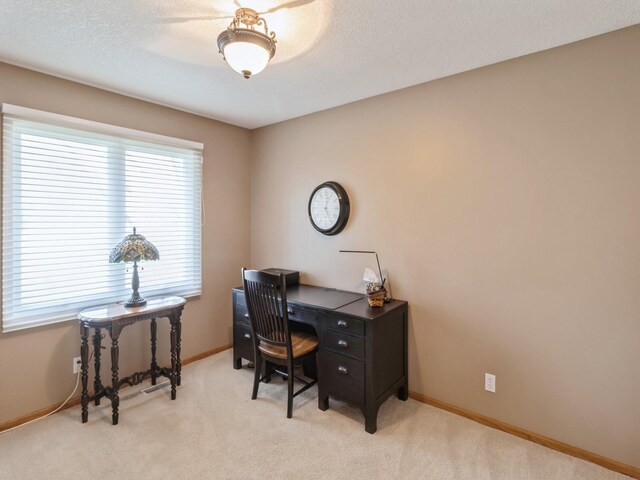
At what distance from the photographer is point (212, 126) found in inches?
142

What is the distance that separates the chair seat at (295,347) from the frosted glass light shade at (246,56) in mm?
1873

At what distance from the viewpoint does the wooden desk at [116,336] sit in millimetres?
2406

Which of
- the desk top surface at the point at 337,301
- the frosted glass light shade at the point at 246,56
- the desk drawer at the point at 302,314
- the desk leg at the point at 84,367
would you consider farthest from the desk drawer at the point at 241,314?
the frosted glass light shade at the point at 246,56

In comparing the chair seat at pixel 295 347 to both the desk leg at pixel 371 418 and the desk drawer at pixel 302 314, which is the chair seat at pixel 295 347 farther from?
the desk leg at pixel 371 418

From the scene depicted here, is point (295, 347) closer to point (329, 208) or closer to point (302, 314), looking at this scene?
point (302, 314)

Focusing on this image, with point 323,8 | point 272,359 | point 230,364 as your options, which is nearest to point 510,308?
point 272,359

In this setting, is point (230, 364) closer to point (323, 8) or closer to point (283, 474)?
point (283, 474)

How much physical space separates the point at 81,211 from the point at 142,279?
76cm

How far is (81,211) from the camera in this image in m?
2.67

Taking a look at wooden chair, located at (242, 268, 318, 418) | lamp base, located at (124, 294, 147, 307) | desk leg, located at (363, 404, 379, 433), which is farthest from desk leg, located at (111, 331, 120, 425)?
desk leg, located at (363, 404, 379, 433)

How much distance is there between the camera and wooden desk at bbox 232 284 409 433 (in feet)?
7.63

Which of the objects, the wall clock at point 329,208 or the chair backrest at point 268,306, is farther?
the wall clock at point 329,208

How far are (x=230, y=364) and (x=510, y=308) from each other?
2.58 m

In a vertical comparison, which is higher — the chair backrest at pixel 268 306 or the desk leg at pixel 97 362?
the chair backrest at pixel 268 306
